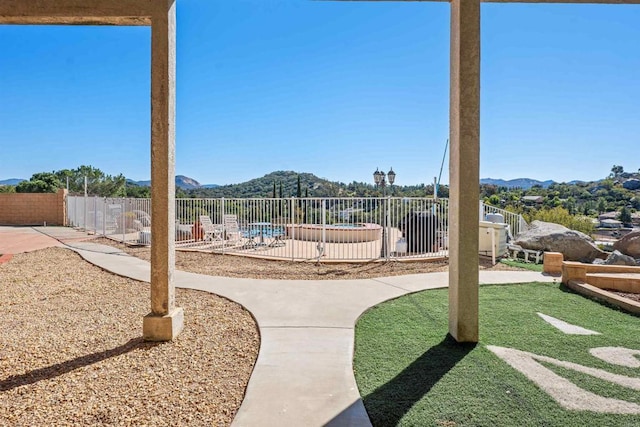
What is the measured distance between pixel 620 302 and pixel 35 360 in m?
7.45

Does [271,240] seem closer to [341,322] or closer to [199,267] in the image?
[199,267]

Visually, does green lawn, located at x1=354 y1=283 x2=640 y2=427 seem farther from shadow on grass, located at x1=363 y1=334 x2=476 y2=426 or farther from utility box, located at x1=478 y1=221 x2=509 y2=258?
utility box, located at x1=478 y1=221 x2=509 y2=258

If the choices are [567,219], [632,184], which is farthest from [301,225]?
[632,184]

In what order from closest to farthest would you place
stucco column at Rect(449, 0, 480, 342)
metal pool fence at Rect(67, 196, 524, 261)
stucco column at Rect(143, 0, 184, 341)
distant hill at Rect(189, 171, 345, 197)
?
stucco column at Rect(449, 0, 480, 342) → stucco column at Rect(143, 0, 184, 341) → metal pool fence at Rect(67, 196, 524, 261) → distant hill at Rect(189, 171, 345, 197)

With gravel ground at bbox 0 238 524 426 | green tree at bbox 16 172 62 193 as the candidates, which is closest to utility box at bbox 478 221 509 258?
gravel ground at bbox 0 238 524 426

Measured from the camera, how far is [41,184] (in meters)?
35.8

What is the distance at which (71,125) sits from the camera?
27.3 metres

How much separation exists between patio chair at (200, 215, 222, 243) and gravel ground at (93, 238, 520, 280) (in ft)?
5.93

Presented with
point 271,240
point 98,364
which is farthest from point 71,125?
point 98,364

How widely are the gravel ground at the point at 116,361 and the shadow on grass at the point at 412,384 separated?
1053 millimetres

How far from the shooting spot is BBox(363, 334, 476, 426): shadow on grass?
232 centimetres

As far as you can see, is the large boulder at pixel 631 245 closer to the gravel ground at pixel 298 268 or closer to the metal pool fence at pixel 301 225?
the metal pool fence at pixel 301 225

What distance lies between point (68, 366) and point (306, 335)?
2.34m

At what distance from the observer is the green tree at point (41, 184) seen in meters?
35.2
